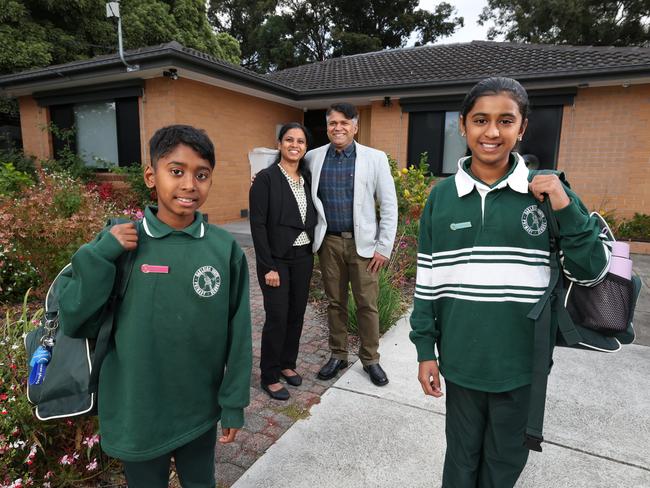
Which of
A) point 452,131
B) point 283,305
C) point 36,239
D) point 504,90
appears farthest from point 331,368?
point 452,131

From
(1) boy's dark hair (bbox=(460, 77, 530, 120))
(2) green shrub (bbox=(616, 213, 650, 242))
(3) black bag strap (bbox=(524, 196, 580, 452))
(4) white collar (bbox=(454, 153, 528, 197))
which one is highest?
(1) boy's dark hair (bbox=(460, 77, 530, 120))

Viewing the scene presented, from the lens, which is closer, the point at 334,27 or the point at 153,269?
the point at 153,269

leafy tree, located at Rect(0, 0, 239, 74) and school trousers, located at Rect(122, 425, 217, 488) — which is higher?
leafy tree, located at Rect(0, 0, 239, 74)

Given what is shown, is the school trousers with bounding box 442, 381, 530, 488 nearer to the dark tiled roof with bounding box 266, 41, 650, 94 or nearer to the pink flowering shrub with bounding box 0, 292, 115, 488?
the pink flowering shrub with bounding box 0, 292, 115, 488

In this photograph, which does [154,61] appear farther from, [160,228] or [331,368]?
[160,228]

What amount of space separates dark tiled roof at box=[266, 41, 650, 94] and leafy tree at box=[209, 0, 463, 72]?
1098cm

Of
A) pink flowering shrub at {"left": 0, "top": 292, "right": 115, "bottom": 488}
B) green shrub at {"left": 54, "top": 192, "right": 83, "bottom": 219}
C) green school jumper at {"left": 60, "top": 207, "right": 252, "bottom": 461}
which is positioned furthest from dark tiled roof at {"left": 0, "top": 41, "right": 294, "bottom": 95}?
green school jumper at {"left": 60, "top": 207, "right": 252, "bottom": 461}

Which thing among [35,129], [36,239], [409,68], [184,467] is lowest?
[184,467]

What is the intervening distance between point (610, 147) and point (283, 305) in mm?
9747

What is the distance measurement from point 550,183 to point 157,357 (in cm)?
143

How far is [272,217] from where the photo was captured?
9.66 feet

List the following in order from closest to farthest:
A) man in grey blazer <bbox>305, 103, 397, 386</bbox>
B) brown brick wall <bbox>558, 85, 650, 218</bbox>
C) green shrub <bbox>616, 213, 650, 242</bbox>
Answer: man in grey blazer <bbox>305, 103, 397, 386</bbox> → green shrub <bbox>616, 213, 650, 242</bbox> → brown brick wall <bbox>558, 85, 650, 218</bbox>

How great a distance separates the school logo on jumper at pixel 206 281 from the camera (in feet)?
4.95

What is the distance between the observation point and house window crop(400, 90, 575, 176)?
9.95 metres
